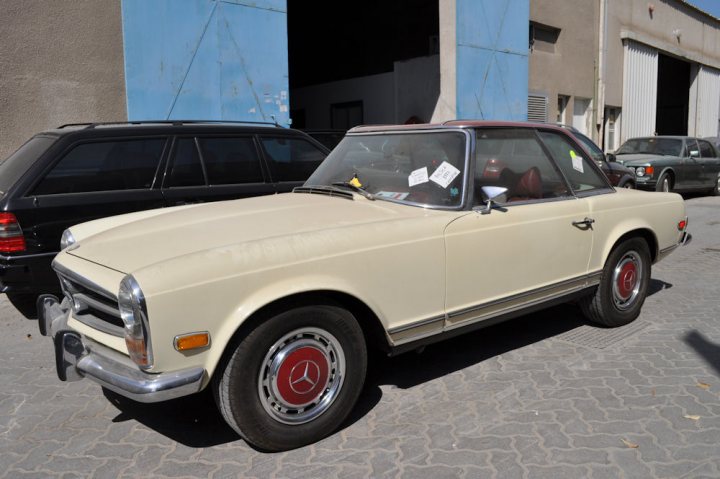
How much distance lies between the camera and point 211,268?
8.89 feet

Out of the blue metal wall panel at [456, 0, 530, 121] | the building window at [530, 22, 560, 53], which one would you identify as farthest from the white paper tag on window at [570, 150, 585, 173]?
the building window at [530, 22, 560, 53]

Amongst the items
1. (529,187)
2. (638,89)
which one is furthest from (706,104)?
(529,187)

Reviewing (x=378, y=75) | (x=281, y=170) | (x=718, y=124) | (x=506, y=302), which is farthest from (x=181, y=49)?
(x=718, y=124)

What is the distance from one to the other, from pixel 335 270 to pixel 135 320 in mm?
971

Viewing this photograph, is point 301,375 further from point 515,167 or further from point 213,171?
point 213,171

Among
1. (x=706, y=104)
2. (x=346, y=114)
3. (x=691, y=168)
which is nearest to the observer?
(x=691, y=168)

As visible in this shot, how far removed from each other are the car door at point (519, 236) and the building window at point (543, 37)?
14053 millimetres

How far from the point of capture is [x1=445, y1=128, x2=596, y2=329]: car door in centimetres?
356

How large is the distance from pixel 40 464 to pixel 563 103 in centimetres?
1865

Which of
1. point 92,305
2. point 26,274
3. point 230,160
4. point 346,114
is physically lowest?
point 26,274

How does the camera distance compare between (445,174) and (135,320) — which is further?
(445,174)

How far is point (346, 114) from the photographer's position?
66.9ft

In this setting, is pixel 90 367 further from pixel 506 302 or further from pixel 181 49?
pixel 181 49

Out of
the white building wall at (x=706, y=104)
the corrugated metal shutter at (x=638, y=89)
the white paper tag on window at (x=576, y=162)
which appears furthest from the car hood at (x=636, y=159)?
the white building wall at (x=706, y=104)
